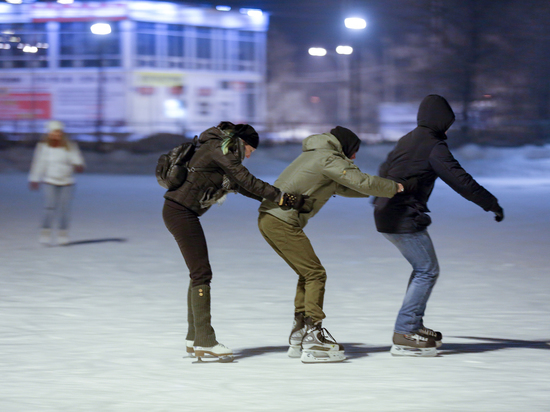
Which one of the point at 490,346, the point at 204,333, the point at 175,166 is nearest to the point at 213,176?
the point at 175,166

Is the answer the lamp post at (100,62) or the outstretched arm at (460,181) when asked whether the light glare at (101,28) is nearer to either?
the lamp post at (100,62)

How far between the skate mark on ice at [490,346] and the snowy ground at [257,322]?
2cm

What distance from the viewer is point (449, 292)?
8.43 metres

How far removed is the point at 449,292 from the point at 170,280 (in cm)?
297

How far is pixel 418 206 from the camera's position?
5551mm

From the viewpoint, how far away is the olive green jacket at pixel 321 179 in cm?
522

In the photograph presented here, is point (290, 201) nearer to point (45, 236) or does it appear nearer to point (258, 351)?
point (258, 351)

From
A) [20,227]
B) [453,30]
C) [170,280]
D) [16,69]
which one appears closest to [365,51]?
[453,30]

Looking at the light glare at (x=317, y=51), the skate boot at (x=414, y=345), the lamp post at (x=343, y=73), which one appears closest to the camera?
the skate boot at (x=414, y=345)

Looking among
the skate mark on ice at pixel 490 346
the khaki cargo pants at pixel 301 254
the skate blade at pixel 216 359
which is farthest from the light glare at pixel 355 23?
→ the skate blade at pixel 216 359

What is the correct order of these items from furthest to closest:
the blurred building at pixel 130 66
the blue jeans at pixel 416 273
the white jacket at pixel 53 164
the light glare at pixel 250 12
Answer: the light glare at pixel 250 12 < the blurred building at pixel 130 66 < the white jacket at pixel 53 164 < the blue jeans at pixel 416 273

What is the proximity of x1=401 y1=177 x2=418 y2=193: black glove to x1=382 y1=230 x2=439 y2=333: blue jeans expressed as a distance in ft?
0.96

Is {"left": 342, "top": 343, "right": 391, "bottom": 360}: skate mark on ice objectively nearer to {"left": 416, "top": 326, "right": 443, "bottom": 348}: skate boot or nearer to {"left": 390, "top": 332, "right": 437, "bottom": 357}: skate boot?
{"left": 390, "top": 332, "right": 437, "bottom": 357}: skate boot

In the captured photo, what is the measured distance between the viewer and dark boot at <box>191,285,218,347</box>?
5.45 meters
